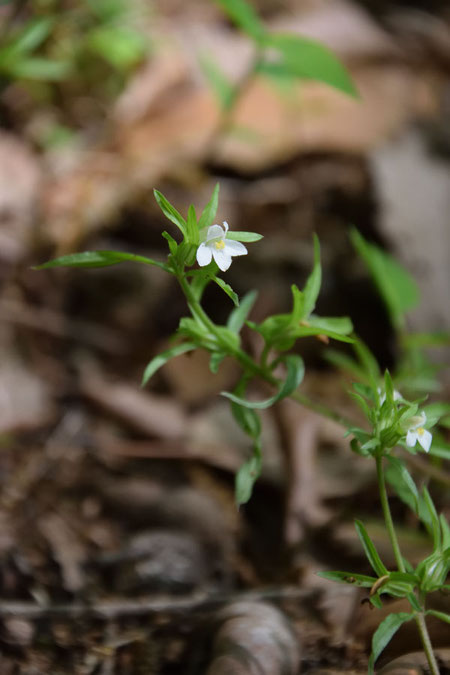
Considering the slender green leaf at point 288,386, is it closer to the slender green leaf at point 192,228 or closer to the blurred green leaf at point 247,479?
the blurred green leaf at point 247,479

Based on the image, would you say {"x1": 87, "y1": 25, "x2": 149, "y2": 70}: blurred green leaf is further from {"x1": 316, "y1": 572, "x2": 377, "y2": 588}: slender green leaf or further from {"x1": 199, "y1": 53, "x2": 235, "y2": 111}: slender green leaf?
{"x1": 316, "y1": 572, "x2": 377, "y2": 588}: slender green leaf

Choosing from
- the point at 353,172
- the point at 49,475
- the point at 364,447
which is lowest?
the point at 49,475

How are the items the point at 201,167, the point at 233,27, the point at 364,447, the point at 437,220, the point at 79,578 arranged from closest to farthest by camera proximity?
the point at 364,447 → the point at 79,578 → the point at 437,220 → the point at 201,167 → the point at 233,27

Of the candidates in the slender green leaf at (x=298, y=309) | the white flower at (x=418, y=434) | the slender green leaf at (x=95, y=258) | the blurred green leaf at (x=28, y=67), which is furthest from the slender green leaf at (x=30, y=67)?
the white flower at (x=418, y=434)

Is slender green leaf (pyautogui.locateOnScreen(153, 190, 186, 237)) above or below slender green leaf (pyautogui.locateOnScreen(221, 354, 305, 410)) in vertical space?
above

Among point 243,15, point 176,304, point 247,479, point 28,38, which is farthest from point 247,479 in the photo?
point 243,15

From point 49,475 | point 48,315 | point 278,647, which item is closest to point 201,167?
point 48,315

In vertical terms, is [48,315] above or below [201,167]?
below

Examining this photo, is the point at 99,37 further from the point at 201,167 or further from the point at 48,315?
the point at 48,315

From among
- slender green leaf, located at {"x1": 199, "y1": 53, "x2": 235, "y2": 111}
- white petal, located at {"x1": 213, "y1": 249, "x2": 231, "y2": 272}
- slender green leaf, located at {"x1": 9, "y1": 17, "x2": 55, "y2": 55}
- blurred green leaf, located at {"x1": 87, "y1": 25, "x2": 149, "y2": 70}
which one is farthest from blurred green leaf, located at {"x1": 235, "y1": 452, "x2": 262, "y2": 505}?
blurred green leaf, located at {"x1": 87, "y1": 25, "x2": 149, "y2": 70}
